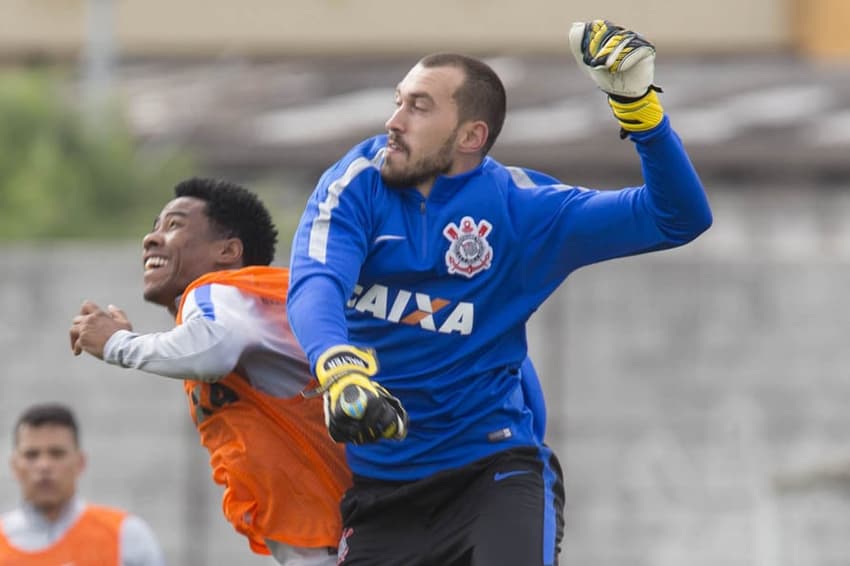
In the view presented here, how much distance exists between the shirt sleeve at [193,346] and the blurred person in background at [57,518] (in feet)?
10.7

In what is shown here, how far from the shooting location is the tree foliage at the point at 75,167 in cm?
1877

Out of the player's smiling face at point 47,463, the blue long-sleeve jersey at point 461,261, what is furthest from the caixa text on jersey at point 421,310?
the player's smiling face at point 47,463

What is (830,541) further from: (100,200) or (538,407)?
(100,200)

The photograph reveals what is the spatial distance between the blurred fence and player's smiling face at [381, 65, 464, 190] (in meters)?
7.39

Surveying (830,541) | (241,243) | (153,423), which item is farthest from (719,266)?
(241,243)

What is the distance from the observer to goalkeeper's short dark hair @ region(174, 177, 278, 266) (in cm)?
620

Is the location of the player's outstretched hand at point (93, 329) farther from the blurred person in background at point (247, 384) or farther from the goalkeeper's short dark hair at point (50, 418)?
the goalkeeper's short dark hair at point (50, 418)

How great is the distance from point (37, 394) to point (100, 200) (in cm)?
672

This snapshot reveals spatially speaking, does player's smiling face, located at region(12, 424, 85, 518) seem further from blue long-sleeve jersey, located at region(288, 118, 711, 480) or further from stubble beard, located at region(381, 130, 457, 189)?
stubble beard, located at region(381, 130, 457, 189)

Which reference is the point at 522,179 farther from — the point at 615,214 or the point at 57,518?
the point at 57,518

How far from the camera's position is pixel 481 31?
2980 centimetres

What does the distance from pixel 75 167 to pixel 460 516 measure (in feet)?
47.1

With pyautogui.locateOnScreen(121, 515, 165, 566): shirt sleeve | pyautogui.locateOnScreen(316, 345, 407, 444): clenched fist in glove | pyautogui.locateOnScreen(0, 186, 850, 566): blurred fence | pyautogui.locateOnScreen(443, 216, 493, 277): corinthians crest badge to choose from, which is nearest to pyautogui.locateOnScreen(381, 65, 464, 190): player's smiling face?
pyautogui.locateOnScreen(443, 216, 493, 277): corinthians crest badge

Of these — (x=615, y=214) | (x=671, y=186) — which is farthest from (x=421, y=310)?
(x=671, y=186)
